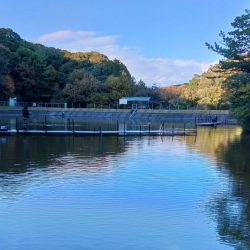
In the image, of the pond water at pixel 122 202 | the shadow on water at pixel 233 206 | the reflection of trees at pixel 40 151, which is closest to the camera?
the pond water at pixel 122 202

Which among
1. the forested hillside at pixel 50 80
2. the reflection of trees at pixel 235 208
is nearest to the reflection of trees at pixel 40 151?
the reflection of trees at pixel 235 208

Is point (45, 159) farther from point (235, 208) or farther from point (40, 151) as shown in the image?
point (235, 208)

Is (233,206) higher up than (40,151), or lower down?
lower down

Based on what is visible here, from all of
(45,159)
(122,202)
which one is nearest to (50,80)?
(45,159)

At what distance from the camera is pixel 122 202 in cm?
1004

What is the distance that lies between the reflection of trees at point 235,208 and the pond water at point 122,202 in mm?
17

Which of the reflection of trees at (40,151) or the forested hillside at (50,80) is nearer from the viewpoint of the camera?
the reflection of trees at (40,151)

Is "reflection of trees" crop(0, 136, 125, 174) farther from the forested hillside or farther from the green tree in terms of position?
the forested hillside

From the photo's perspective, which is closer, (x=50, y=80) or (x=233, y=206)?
(x=233, y=206)

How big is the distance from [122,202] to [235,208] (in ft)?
7.82

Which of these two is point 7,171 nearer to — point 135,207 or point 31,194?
point 31,194

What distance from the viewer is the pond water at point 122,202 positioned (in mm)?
Result: 7523

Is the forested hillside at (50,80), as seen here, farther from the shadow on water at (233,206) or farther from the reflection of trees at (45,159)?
the shadow on water at (233,206)

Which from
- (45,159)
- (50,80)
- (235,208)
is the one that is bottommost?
(235,208)
